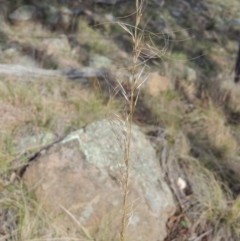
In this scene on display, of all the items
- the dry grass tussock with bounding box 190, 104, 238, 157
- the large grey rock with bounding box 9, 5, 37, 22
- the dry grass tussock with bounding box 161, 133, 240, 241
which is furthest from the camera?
the large grey rock with bounding box 9, 5, 37, 22

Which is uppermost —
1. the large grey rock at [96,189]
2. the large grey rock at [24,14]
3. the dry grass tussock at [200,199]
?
the large grey rock at [96,189]

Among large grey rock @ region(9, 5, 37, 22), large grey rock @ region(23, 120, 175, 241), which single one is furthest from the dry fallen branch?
large grey rock @ region(9, 5, 37, 22)

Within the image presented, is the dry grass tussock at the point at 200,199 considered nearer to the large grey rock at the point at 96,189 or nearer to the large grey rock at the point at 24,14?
the large grey rock at the point at 96,189

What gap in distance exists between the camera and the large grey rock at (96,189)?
227 cm

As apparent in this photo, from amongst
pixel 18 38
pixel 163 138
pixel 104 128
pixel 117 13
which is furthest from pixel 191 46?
pixel 104 128

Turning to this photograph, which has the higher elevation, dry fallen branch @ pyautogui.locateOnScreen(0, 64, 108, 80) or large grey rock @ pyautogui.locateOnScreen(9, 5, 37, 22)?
dry fallen branch @ pyautogui.locateOnScreen(0, 64, 108, 80)

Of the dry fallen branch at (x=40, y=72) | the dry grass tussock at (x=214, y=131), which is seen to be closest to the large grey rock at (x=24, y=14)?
the dry fallen branch at (x=40, y=72)

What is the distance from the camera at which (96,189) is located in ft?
7.68

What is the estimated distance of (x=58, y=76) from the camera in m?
3.44

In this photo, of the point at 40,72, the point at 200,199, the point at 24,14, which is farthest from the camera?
the point at 24,14

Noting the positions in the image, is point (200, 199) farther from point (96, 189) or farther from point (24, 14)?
point (24, 14)

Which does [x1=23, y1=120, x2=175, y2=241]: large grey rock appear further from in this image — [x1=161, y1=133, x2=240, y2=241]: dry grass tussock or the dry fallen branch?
the dry fallen branch

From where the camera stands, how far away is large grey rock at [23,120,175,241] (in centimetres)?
227

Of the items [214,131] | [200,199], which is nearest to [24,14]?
[214,131]
